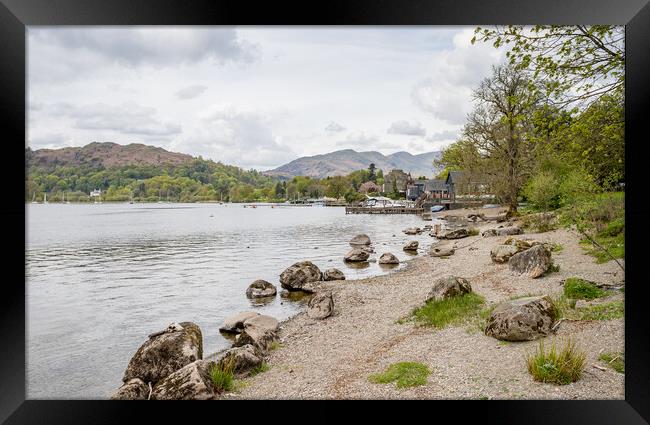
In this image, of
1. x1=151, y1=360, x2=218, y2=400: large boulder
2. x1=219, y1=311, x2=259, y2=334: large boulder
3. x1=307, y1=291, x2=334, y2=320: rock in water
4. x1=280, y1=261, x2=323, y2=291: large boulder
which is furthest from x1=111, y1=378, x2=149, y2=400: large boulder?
x1=280, y1=261, x2=323, y2=291: large boulder

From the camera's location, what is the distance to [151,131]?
40.6 metres

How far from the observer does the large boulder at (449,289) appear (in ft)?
21.1

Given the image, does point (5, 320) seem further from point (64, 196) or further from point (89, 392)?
point (64, 196)

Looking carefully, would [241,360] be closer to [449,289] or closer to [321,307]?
[321,307]

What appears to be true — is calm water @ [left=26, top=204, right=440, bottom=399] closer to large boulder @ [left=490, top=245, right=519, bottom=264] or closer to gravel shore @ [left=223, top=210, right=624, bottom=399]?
gravel shore @ [left=223, top=210, right=624, bottom=399]

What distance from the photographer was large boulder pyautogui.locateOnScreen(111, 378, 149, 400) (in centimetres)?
467

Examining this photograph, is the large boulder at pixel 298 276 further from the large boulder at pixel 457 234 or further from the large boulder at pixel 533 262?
the large boulder at pixel 457 234

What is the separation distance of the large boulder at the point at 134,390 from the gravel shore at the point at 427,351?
43.5 inches

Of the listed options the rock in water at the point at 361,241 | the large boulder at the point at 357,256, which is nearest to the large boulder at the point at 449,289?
the large boulder at the point at 357,256

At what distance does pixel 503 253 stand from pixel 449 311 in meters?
4.50

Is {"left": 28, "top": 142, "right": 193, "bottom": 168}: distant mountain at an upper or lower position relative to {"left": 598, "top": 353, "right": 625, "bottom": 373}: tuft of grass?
upper

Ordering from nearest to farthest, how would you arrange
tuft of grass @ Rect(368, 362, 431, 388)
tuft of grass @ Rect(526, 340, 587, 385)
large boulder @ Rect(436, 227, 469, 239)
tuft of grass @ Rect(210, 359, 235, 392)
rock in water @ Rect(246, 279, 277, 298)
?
tuft of grass @ Rect(526, 340, 587, 385)
tuft of grass @ Rect(368, 362, 431, 388)
tuft of grass @ Rect(210, 359, 235, 392)
rock in water @ Rect(246, 279, 277, 298)
large boulder @ Rect(436, 227, 469, 239)

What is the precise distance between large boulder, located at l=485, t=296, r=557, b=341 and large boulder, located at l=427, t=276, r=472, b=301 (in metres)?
1.58

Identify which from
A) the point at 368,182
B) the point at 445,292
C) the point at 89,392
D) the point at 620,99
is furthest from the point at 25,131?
the point at 368,182
